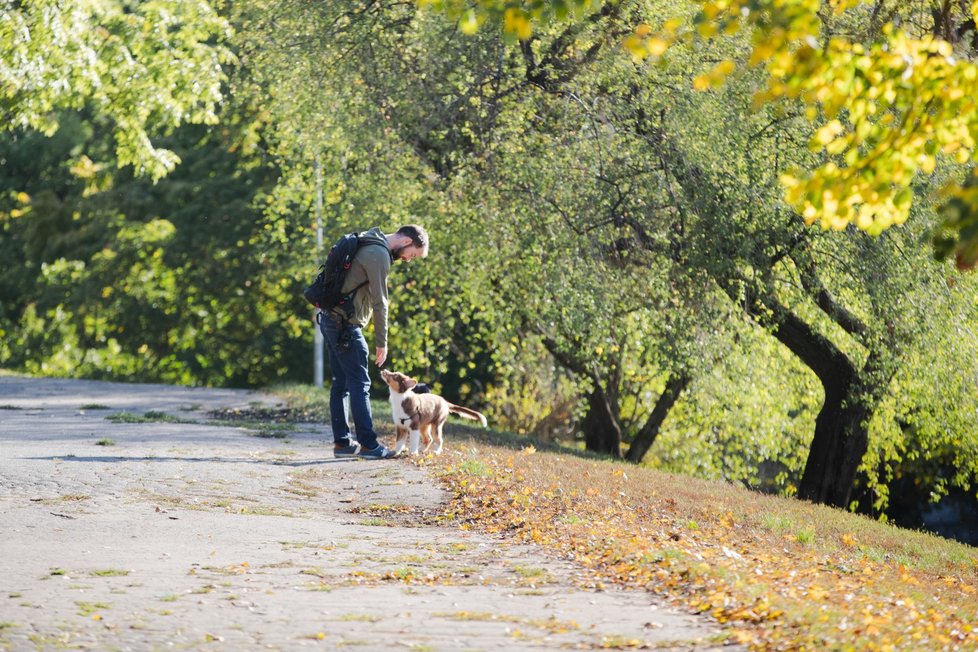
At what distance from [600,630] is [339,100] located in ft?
45.1

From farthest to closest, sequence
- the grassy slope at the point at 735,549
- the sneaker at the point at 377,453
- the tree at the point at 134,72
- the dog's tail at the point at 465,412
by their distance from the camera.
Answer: the tree at the point at 134,72 → the dog's tail at the point at 465,412 → the sneaker at the point at 377,453 → the grassy slope at the point at 735,549

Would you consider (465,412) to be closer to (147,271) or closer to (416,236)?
(416,236)

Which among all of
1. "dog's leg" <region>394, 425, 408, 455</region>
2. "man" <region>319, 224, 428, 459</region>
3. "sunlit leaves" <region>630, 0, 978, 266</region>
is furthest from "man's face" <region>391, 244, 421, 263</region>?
"sunlit leaves" <region>630, 0, 978, 266</region>

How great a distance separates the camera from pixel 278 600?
6949 mm

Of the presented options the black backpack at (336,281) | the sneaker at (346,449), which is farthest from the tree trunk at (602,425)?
the black backpack at (336,281)

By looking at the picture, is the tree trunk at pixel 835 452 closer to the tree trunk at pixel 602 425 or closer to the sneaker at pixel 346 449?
the tree trunk at pixel 602 425

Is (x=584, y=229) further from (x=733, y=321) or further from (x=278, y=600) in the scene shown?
(x=278, y=600)

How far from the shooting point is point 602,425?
85.5 feet

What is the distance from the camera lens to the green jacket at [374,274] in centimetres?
1209

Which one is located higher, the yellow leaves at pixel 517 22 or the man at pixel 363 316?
the yellow leaves at pixel 517 22

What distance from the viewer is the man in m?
12.1

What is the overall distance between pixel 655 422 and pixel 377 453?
13.1 m

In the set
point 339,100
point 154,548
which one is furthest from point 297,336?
point 154,548

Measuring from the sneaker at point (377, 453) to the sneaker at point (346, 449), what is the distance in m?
0.08
